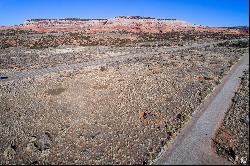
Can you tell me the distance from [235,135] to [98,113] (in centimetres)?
888

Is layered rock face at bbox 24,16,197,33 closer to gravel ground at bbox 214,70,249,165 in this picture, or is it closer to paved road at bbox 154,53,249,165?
paved road at bbox 154,53,249,165

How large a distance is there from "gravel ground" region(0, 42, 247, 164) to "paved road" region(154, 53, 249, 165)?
0.66m

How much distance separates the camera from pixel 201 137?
1592 centimetres

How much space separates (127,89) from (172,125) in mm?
9211

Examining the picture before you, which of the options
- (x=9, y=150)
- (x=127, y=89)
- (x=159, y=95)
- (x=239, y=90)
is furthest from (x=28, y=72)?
(x=239, y=90)

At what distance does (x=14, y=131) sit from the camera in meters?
18.0

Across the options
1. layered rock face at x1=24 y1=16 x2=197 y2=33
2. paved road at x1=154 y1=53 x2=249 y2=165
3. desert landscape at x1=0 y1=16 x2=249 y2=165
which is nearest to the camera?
paved road at x1=154 y1=53 x2=249 y2=165

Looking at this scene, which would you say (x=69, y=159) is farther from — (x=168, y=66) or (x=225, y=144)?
(x=168, y=66)

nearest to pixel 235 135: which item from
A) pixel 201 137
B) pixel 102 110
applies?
pixel 201 137

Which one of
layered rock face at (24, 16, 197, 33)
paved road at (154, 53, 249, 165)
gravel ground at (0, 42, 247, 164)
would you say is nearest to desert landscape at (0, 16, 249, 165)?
gravel ground at (0, 42, 247, 164)

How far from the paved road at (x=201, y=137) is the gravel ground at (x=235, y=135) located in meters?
0.38

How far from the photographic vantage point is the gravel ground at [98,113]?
1526 centimetres

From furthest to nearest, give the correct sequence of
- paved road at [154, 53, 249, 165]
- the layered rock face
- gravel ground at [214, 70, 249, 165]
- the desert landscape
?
the layered rock face → the desert landscape → gravel ground at [214, 70, 249, 165] → paved road at [154, 53, 249, 165]

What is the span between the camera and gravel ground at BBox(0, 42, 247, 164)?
15.3 metres
